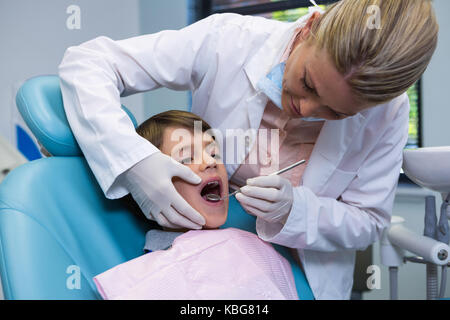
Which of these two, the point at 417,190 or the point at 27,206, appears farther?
the point at 417,190

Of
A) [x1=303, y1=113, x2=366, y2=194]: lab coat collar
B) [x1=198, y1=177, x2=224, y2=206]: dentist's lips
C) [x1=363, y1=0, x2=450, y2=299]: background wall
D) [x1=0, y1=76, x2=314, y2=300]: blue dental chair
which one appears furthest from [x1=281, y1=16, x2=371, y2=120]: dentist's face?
[x1=363, y1=0, x2=450, y2=299]: background wall

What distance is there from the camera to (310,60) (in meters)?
0.76

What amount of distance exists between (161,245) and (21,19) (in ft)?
4.58

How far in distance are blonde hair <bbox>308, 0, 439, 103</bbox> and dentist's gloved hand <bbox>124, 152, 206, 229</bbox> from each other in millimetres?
379

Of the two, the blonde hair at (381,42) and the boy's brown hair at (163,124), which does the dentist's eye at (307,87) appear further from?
the boy's brown hair at (163,124)

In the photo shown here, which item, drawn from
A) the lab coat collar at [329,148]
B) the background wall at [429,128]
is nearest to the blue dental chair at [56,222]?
the lab coat collar at [329,148]

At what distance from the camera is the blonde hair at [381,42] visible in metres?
0.68

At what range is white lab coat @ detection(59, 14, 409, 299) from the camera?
0.89m

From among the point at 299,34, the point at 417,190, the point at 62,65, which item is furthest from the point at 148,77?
the point at 417,190

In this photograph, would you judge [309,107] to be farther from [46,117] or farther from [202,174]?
[46,117]

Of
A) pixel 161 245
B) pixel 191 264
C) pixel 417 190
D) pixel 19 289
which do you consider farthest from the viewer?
pixel 417 190

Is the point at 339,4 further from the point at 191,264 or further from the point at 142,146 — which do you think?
the point at 191,264

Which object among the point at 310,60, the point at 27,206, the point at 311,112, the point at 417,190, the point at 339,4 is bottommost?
the point at 417,190

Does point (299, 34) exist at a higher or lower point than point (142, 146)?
higher
